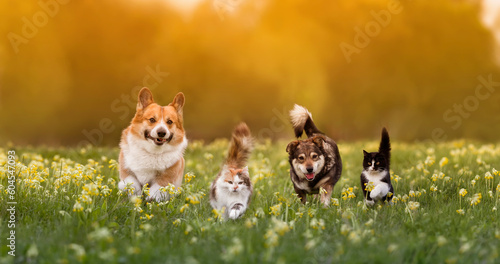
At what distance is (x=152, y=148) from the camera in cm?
611

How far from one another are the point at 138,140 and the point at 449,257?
367cm

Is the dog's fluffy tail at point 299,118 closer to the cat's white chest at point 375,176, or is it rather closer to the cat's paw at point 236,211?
the cat's white chest at point 375,176

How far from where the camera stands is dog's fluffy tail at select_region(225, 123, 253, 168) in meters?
6.18

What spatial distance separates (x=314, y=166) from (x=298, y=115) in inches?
45.3

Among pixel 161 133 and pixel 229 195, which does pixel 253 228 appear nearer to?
pixel 229 195

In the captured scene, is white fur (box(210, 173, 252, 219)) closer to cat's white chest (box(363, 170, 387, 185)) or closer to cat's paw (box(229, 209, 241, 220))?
cat's paw (box(229, 209, 241, 220))

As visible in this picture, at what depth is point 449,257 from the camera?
405 cm

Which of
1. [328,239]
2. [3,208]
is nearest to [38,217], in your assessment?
[3,208]

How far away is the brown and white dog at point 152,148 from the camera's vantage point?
19.7ft

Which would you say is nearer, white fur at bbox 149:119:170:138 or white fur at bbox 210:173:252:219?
white fur at bbox 210:173:252:219

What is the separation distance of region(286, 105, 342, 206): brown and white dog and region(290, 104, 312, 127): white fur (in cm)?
42

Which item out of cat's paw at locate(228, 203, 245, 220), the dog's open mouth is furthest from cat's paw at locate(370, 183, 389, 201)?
the dog's open mouth

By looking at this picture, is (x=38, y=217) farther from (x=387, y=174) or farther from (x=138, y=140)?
(x=387, y=174)

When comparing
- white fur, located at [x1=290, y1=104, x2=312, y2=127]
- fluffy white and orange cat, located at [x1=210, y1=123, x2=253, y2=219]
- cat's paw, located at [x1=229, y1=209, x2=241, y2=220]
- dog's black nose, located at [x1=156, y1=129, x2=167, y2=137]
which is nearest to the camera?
cat's paw, located at [x1=229, y1=209, x2=241, y2=220]
